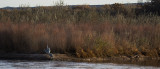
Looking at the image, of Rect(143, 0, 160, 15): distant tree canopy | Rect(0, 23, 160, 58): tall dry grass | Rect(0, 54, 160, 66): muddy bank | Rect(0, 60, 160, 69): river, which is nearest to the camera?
Rect(0, 60, 160, 69): river

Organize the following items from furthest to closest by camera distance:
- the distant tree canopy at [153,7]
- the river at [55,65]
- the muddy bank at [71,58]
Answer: the distant tree canopy at [153,7] → the muddy bank at [71,58] → the river at [55,65]

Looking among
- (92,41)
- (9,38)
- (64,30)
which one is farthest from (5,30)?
(92,41)

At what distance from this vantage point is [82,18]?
25.4m

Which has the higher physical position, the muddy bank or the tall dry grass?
the tall dry grass

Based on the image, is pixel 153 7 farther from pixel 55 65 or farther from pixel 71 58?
pixel 55 65

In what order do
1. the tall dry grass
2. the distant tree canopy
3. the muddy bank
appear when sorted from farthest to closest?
the distant tree canopy → the tall dry grass → the muddy bank

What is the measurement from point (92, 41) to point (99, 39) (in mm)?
355

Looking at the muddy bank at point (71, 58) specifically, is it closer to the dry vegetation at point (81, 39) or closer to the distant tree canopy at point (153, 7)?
the dry vegetation at point (81, 39)

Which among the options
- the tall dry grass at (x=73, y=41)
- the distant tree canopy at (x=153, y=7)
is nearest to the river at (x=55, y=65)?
the tall dry grass at (x=73, y=41)

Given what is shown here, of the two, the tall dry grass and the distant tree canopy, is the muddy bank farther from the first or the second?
the distant tree canopy

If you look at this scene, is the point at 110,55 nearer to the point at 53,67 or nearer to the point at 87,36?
the point at 87,36

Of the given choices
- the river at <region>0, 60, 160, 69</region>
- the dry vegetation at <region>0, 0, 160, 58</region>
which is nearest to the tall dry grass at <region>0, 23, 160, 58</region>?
the dry vegetation at <region>0, 0, 160, 58</region>

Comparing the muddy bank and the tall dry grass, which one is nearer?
the muddy bank

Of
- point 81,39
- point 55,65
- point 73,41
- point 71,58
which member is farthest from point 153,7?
point 55,65
